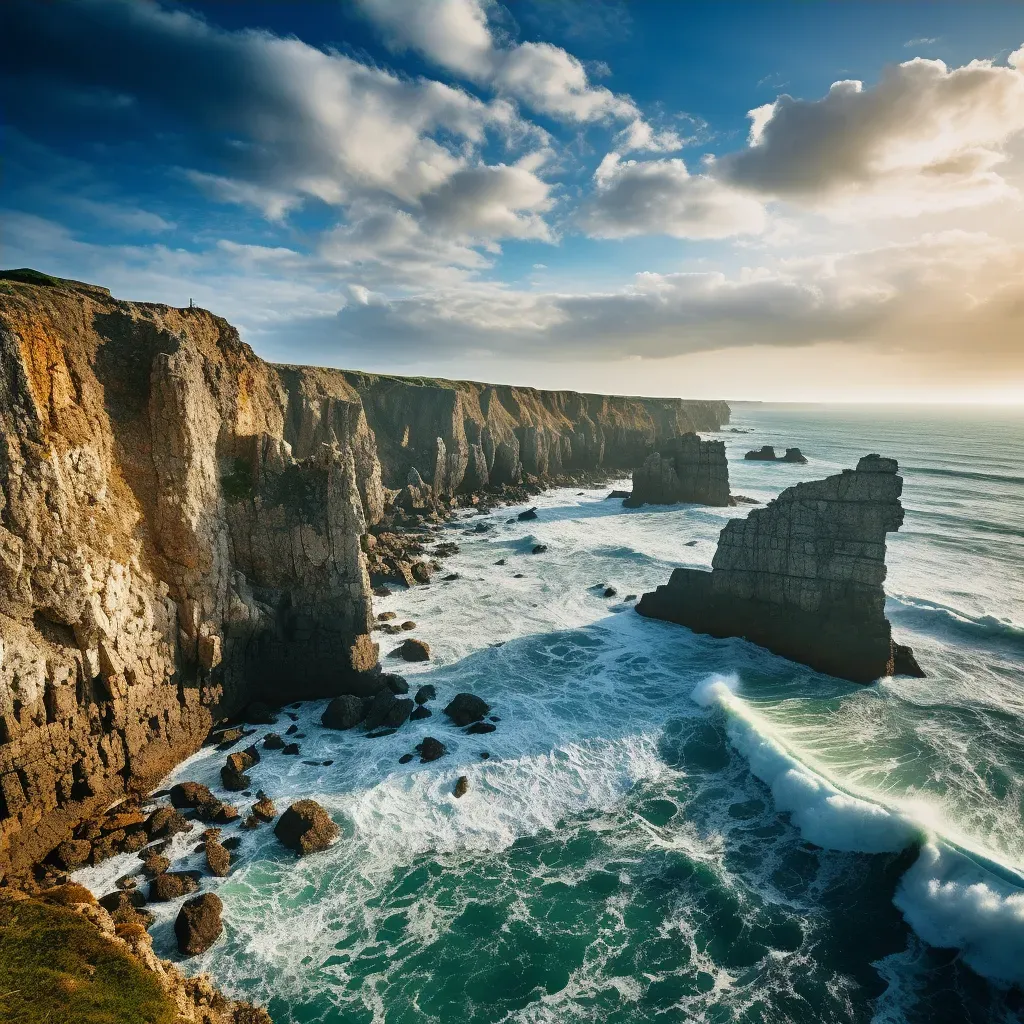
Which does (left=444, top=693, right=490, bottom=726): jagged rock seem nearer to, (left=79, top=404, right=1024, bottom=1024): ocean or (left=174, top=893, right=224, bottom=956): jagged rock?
(left=79, top=404, right=1024, bottom=1024): ocean

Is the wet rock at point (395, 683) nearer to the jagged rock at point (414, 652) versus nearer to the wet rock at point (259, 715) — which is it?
the jagged rock at point (414, 652)

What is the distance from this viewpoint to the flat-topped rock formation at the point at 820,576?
2577cm

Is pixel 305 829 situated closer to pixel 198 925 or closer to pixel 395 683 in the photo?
pixel 198 925

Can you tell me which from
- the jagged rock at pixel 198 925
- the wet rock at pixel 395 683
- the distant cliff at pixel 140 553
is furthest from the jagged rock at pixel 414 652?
the jagged rock at pixel 198 925

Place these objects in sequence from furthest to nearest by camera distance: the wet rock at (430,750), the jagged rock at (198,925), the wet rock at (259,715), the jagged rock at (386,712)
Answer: the jagged rock at (386,712), the wet rock at (259,715), the wet rock at (430,750), the jagged rock at (198,925)

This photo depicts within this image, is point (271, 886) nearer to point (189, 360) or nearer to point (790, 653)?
point (189, 360)

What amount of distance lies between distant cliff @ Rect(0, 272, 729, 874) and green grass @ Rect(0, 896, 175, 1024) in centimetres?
564

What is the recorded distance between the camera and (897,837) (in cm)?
1620

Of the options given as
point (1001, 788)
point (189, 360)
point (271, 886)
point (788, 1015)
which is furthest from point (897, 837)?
point (189, 360)

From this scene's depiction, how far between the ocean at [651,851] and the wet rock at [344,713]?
440 millimetres

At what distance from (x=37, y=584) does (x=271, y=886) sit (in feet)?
34.3

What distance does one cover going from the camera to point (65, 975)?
30.2 feet

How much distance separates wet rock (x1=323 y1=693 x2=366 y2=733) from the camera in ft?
71.3

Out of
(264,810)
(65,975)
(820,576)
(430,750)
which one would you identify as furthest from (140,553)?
(820,576)
